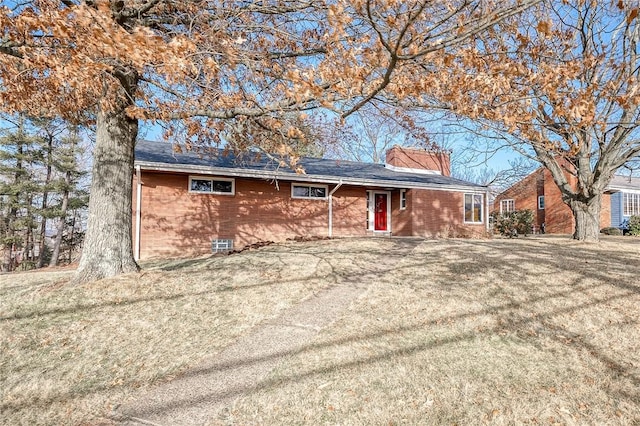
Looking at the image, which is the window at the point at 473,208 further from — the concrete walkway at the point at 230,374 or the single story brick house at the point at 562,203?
the concrete walkway at the point at 230,374

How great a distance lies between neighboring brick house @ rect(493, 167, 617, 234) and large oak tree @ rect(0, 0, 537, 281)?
24.5 m

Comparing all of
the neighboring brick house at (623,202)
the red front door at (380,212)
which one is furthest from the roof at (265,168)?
the neighboring brick house at (623,202)

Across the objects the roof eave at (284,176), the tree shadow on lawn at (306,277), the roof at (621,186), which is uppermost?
the roof at (621,186)

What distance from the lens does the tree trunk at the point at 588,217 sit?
42.3ft

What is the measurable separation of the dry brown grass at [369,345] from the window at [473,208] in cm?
1079

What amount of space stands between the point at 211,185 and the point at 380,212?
904 cm

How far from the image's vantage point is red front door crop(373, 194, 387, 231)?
59.3 ft

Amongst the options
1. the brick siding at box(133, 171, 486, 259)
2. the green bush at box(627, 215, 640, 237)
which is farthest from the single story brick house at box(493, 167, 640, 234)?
the brick siding at box(133, 171, 486, 259)

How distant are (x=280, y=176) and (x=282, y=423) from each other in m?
11.0

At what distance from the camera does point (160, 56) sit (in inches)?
147

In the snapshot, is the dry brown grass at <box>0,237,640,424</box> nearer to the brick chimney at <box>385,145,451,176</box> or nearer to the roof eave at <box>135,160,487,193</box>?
the roof eave at <box>135,160,487,193</box>

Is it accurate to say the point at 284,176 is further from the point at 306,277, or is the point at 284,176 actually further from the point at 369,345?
the point at 369,345

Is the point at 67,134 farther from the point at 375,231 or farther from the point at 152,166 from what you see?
the point at 375,231

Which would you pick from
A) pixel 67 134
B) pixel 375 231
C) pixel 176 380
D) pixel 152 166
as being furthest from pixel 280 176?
pixel 67 134
